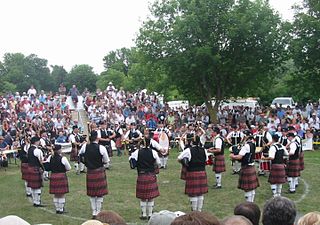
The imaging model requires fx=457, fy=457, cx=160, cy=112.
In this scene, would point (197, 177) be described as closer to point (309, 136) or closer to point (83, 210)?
point (83, 210)

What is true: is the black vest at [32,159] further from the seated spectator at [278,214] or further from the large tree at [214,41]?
the large tree at [214,41]

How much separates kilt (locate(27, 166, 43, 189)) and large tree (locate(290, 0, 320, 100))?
41.5ft

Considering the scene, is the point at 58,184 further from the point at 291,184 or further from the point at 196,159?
the point at 291,184

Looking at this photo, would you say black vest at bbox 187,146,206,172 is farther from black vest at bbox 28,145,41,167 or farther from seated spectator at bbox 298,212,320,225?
seated spectator at bbox 298,212,320,225

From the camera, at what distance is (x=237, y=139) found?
515 inches

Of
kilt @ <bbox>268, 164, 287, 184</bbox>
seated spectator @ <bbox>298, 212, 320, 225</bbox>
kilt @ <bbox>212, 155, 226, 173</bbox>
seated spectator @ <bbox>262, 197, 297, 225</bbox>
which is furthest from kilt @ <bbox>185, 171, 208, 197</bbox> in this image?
seated spectator @ <bbox>298, 212, 320, 225</bbox>

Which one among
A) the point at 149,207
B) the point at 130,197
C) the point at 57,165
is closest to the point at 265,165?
the point at 130,197

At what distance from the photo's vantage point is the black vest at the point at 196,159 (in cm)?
817

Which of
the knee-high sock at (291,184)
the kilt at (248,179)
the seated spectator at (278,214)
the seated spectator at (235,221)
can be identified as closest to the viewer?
the seated spectator at (235,221)

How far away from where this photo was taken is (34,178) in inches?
363

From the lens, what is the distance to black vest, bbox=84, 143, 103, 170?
821 centimetres

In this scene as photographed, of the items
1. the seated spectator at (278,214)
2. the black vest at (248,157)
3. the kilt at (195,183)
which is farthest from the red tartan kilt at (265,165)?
the seated spectator at (278,214)

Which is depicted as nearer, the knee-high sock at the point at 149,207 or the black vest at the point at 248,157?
the knee-high sock at the point at 149,207

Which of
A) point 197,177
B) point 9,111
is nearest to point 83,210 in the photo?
point 197,177
